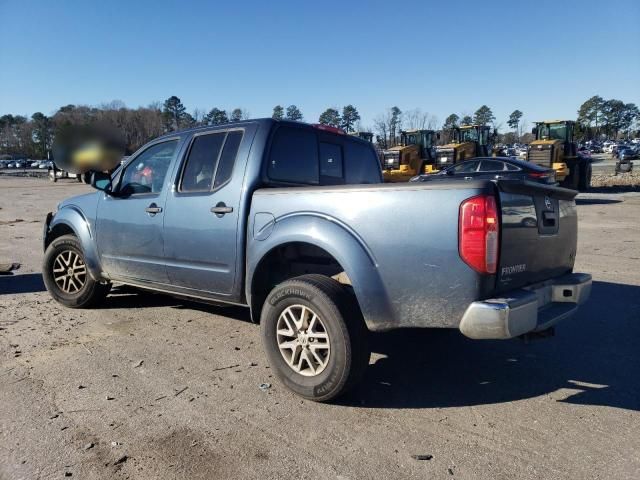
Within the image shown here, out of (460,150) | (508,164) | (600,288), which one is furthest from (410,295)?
(460,150)

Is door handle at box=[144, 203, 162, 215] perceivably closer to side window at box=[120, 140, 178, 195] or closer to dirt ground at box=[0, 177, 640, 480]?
side window at box=[120, 140, 178, 195]

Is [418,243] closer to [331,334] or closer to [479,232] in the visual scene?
[479,232]

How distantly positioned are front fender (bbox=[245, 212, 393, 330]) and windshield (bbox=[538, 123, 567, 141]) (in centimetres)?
2183

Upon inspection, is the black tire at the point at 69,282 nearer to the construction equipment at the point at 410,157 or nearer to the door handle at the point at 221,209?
the door handle at the point at 221,209

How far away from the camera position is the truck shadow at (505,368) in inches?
137

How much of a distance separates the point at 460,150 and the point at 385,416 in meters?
21.8

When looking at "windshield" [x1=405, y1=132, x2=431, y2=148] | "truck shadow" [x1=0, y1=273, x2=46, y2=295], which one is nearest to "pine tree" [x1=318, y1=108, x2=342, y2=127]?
"windshield" [x1=405, y1=132, x2=431, y2=148]

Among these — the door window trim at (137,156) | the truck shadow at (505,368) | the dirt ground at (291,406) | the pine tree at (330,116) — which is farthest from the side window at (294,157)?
the pine tree at (330,116)

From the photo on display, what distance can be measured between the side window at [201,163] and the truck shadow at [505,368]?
2.15 meters

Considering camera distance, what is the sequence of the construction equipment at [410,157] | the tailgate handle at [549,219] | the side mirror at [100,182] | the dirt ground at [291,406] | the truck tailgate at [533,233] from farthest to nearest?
the construction equipment at [410,157] → the side mirror at [100,182] → the tailgate handle at [549,219] → the truck tailgate at [533,233] → the dirt ground at [291,406]

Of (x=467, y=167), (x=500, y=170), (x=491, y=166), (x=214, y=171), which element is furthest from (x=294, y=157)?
(x=467, y=167)

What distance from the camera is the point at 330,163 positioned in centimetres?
479

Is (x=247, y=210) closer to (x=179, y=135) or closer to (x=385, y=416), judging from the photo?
(x=179, y=135)

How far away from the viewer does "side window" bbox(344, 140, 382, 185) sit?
5023 mm
